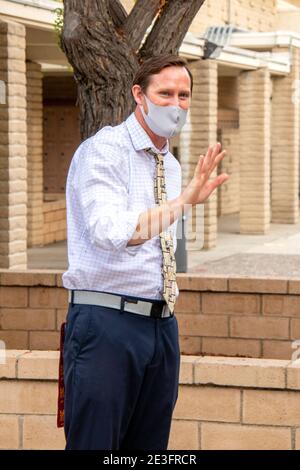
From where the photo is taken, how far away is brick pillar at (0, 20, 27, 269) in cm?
1481

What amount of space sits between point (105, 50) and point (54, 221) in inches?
517

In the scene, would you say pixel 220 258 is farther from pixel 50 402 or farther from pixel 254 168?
pixel 50 402

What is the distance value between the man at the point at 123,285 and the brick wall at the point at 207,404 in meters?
1.69

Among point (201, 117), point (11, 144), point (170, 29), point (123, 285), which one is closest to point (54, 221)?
point (201, 117)

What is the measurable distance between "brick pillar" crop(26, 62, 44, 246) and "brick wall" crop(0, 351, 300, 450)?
1450 cm

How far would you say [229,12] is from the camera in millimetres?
27672

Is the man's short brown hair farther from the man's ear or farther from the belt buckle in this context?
the belt buckle

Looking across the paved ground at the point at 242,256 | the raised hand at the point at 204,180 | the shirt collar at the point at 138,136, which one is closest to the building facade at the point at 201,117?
the paved ground at the point at 242,256

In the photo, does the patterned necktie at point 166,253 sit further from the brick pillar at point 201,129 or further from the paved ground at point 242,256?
the brick pillar at point 201,129

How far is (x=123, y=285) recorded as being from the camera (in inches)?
161

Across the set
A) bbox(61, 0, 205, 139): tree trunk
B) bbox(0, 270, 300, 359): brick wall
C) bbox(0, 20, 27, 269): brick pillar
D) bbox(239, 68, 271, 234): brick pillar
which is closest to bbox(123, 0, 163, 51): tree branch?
bbox(61, 0, 205, 139): tree trunk

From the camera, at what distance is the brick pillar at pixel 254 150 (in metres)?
25.0

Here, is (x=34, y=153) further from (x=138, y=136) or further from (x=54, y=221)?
(x=138, y=136)
